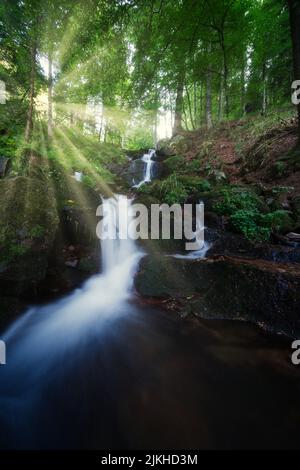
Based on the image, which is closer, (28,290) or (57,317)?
(57,317)

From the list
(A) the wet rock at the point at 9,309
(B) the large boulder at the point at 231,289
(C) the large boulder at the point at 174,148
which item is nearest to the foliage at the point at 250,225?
(B) the large boulder at the point at 231,289

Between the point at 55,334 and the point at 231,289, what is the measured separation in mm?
3253

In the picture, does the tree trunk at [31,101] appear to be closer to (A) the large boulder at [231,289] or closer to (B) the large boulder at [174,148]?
(A) the large boulder at [231,289]

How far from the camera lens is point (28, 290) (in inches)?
200

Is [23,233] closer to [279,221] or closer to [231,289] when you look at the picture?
[231,289]

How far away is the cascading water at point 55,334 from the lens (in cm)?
304

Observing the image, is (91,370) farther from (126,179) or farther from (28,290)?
(126,179)

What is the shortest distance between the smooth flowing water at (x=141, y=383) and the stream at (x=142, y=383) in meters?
0.01

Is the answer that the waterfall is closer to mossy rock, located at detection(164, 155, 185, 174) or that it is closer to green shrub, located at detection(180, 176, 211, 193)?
mossy rock, located at detection(164, 155, 185, 174)

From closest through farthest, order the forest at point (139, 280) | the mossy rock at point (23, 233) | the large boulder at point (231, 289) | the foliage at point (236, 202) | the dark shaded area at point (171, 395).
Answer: the dark shaded area at point (171, 395) → the forest at point (139, 280) → the large boulder at point (231, 289) → the mossy rock at point (23, 233) → the foliage at point (236, 202)

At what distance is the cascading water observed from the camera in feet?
9.96

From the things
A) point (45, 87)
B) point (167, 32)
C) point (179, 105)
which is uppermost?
point (179, 105)
